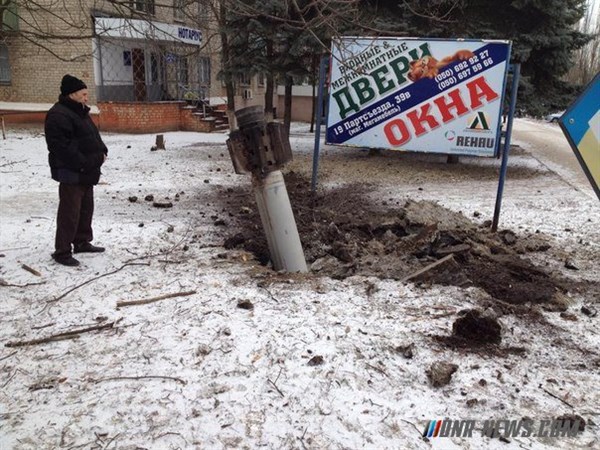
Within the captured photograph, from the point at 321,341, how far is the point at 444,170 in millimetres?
9526

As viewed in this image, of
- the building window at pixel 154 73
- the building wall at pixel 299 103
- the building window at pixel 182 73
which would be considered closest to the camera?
the building window at pixel 182 73

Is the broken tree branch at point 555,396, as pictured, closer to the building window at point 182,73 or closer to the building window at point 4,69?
the building window at point 182,73

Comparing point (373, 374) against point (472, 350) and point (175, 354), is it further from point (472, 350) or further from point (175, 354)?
point (175, 354)

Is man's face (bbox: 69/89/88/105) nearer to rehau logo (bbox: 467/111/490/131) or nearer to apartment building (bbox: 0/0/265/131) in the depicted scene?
rehau logo (bbox: 467/111/490/131)

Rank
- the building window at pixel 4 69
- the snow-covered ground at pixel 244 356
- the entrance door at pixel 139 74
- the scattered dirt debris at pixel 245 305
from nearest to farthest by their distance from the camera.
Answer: the snow-covered ground at pixel 244 356 → the scattered dirt debris at pixel 245 305 → the building window at pixel 4 69 → the entrance door at pixel 139 74

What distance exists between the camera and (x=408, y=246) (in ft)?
17.8

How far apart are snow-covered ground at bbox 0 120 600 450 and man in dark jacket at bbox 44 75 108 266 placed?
38cm

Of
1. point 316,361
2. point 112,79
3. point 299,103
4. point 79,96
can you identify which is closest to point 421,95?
point 79,96

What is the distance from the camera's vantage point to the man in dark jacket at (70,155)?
466 cm

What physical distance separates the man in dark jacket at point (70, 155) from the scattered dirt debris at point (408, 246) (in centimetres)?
161

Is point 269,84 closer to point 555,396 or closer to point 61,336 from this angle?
point 61,336

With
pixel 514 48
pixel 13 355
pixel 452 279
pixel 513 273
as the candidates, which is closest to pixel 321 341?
pixel 452 279

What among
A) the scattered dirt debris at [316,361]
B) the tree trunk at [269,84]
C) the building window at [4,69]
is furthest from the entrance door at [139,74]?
the scattered dirt debris at [316,361]

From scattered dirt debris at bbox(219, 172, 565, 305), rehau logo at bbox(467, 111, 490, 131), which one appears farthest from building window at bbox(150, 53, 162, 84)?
rehau logo at bbox(467, 111, 490, 131)
